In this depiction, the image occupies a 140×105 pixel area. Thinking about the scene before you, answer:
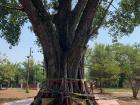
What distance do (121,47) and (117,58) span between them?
180 cm

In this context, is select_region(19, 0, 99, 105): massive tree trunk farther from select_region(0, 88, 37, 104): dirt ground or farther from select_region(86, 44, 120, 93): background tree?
select_region(86, 44, 120, 93): background tree

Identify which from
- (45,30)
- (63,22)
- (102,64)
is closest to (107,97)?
(102,64)

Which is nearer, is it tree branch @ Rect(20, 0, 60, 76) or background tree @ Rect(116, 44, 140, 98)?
tree branch @ Rect(20, 0, 60, 76)

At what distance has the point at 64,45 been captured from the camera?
12727mm

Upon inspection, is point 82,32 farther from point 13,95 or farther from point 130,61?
point 130,61

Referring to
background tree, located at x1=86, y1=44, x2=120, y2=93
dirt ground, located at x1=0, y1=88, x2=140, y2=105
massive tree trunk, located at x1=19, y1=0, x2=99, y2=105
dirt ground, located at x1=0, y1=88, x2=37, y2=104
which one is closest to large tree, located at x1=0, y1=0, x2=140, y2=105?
massive tree trunk, located at x1=19, y1=0, x2=99, y2=105

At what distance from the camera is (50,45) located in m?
12.3

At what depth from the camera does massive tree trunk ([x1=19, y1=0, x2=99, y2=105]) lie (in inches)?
478

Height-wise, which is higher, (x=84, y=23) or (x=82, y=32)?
(x=84, y=23)

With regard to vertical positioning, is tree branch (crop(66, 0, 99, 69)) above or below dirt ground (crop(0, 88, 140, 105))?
above

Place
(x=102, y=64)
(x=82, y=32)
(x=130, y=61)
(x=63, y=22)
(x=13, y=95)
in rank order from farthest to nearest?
(x=102, y=64), (x=130, y=61), (x=13, y=95), (x=63, y=22), (x=82, y=32)

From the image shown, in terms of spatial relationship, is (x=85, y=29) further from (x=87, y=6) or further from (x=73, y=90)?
(x=73, y=90)

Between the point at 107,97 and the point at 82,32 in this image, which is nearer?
the point at 82,32

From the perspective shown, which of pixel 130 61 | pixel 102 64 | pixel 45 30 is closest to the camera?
pixel 45 30
